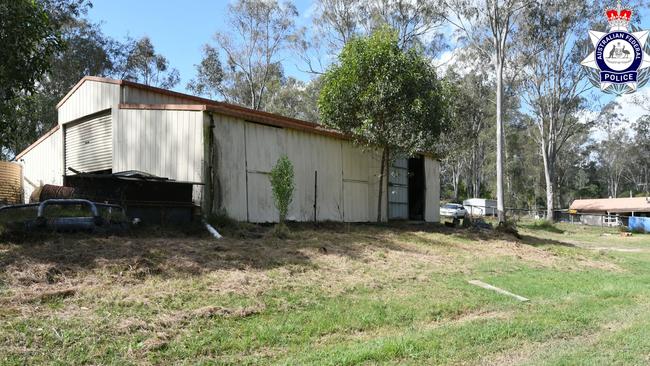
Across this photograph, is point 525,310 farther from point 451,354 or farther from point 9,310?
point 9,310

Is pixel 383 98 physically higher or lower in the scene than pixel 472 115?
lower

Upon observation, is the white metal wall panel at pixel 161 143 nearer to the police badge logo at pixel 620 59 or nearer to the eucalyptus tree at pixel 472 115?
the police badge logo at pixel 620 59

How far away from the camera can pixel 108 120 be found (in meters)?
15.9

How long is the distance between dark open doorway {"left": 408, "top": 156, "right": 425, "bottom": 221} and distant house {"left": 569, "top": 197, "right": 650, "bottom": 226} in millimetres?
31719

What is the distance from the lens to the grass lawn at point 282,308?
508 cm

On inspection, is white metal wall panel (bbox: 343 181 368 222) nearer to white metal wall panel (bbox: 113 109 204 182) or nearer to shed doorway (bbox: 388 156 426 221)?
shed doorway (bbox: 388 156 426 221)

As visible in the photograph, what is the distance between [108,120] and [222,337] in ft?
40.2

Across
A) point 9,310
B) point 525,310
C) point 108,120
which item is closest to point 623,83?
point 525,310

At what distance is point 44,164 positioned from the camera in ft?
63.4

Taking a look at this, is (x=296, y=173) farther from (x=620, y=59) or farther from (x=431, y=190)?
(x=620, y=59)

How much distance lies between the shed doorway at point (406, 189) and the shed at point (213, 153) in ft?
0.26

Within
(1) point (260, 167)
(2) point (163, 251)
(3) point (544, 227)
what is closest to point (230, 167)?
(1) point (260, 167)

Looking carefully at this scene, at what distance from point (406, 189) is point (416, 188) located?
35.7 inches

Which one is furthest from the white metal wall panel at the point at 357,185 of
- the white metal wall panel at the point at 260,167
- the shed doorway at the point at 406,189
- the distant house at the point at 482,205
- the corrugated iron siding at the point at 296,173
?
the distant house at the point at 482,205
